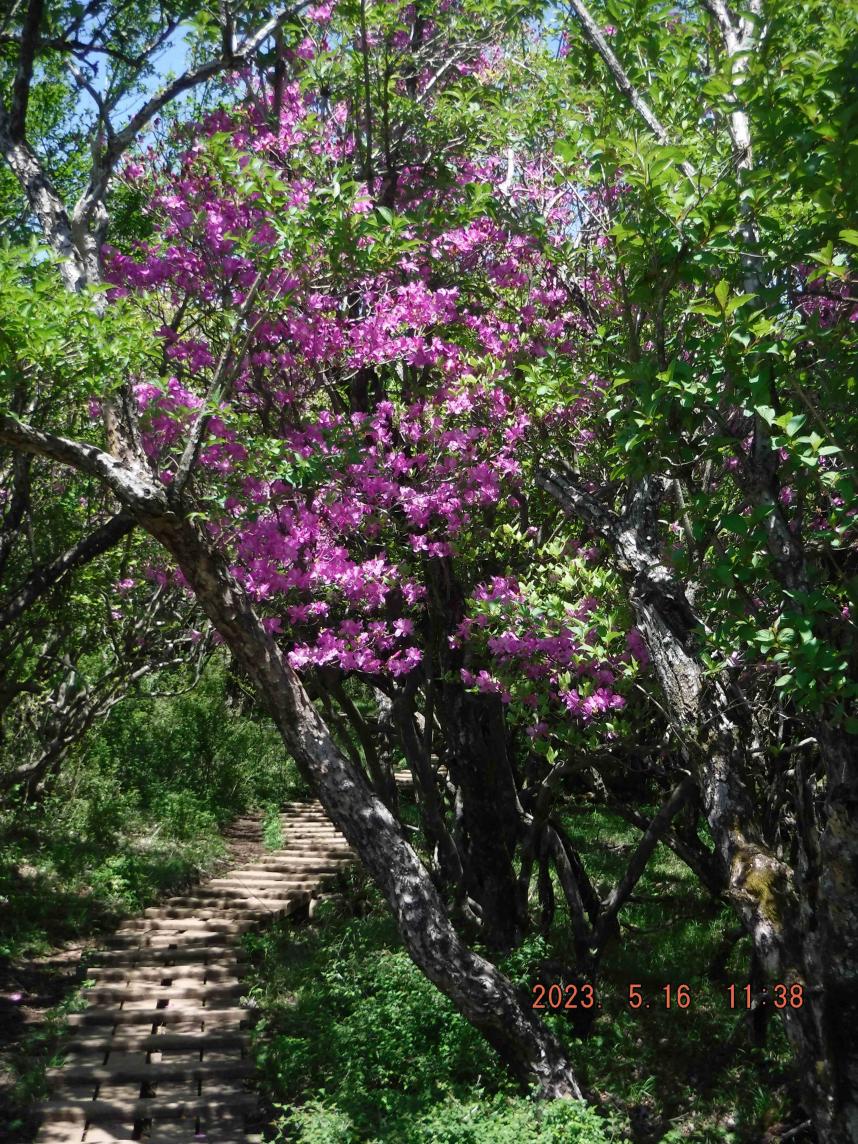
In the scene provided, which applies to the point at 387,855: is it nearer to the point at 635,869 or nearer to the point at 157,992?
the point at 635,869

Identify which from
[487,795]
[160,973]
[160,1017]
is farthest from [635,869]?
[160,973]

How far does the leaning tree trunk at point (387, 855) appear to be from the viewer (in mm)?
5859

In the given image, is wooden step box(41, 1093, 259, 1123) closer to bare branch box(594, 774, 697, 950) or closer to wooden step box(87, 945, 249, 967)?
wooden step box(87, 945, 249, 967)

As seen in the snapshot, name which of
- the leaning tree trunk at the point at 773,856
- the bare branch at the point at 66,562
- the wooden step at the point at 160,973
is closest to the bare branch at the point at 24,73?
the bare branch at the point at 66,562

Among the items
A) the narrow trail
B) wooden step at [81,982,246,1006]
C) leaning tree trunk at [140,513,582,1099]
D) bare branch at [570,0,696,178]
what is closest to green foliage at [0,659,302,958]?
the narrow trail

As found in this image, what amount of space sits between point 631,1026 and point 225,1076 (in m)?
3.12

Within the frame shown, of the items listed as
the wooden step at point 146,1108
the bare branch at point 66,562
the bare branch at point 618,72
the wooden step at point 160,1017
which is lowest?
the wooden step at point 146,1108

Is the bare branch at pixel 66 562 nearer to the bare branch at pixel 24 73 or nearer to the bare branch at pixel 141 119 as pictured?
the bare branch at pixel 141 119

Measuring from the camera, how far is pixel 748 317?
373cm

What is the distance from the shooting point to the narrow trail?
6.04 meters

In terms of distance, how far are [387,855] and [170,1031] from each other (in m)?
2.78
